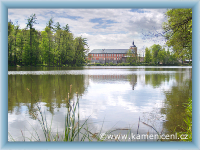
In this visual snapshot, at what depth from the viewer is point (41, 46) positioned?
52.0m

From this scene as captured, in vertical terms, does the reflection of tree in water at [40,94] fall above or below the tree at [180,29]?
below

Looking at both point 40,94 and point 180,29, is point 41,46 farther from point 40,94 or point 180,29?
point 180,29

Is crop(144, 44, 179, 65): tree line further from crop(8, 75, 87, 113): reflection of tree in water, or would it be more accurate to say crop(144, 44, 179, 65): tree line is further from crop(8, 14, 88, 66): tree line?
crop(8, 75, 87, 113): reflection of tree in water

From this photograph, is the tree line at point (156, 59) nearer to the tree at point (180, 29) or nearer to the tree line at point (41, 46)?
the tree line at point (41, 46)

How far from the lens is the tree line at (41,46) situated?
46.9m

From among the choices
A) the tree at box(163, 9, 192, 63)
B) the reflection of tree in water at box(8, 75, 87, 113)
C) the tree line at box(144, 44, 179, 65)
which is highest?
the tree line at box(144, 44, 179, 65)

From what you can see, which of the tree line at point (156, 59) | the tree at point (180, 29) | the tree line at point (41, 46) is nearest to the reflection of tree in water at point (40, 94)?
the tree at point (180, 29)

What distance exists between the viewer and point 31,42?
50250 millimetres

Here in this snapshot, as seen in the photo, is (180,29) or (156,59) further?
(156,59)

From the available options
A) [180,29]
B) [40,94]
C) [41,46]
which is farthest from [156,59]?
[180,29]

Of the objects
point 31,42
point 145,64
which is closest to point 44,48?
point 31,42

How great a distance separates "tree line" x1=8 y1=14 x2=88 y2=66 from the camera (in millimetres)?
46906

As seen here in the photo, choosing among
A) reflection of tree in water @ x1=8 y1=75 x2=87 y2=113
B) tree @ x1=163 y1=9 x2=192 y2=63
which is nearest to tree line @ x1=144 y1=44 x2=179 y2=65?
reflection of tree in water @ x1=8 y1=75 x2=87 y2=113
